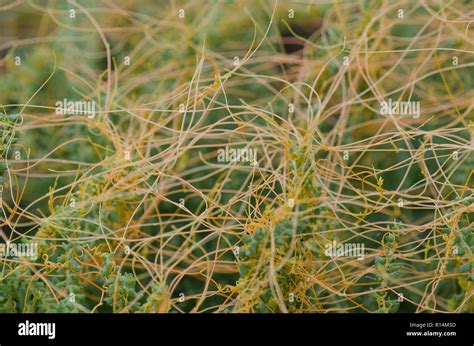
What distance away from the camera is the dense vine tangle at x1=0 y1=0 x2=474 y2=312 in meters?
1.34

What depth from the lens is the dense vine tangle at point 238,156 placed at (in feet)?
4.39

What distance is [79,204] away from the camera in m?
1.37

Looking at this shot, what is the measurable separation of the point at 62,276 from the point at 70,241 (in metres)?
0.09

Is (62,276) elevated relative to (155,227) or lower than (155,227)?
lower

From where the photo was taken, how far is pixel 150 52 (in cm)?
169

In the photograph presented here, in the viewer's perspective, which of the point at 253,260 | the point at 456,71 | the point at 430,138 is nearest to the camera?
the point at 253,260

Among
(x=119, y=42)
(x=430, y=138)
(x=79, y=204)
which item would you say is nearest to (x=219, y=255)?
(x=79, y=204)

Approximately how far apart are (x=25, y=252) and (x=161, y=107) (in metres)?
0.44

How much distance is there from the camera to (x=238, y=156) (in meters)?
1.48

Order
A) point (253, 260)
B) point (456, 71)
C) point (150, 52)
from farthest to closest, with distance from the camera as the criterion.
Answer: point (150, 52) < point (456, 71) < point (253, 260)
